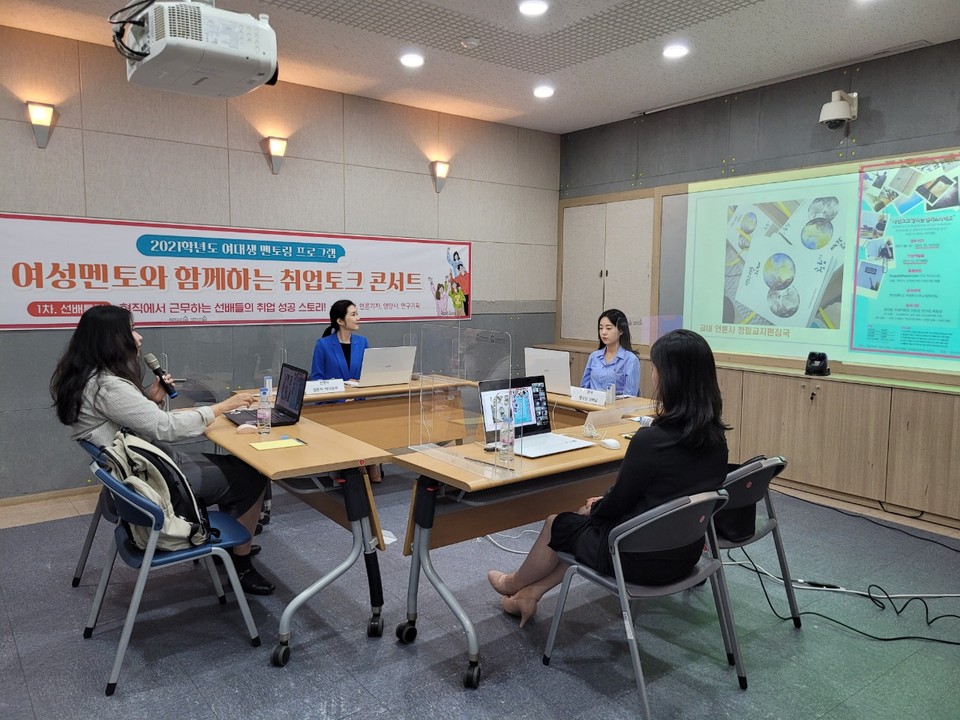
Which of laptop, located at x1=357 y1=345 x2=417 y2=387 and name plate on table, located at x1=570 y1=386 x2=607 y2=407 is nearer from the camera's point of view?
name plate on table, located at x1=570 y1=386 x2=607 y2=407

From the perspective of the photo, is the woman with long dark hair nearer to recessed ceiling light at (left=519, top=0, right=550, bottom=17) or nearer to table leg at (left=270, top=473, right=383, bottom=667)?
table leg at (left=270, top=473, right=383, bottom=667)

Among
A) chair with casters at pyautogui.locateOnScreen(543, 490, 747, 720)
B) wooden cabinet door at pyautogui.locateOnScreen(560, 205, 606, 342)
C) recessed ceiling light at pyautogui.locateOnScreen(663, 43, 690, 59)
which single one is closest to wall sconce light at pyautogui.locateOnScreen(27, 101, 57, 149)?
recessed ceiling light at pyautogui.locateOnScreen(663, 43, 690, 59)

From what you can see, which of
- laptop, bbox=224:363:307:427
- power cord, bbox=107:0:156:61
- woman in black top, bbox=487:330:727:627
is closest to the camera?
woman in black top, bbox=487:330:727:627

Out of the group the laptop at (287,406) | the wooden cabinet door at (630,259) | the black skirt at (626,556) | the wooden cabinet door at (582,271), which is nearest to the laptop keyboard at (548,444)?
the black skirt at (626,556)

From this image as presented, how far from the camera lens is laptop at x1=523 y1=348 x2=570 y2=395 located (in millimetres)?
4406

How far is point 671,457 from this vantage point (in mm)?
2295

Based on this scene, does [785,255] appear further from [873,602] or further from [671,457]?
[671,457]

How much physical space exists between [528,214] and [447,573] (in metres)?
4.53

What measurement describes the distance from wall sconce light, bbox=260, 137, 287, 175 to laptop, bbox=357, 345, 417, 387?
1.85 meters

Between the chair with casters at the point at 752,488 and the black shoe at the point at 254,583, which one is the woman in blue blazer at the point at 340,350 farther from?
the chair with casters at the point at 752,488

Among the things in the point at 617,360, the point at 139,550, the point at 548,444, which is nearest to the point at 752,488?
the point at 548,444

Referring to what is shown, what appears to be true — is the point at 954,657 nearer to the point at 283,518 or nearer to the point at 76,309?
the point at 283,518

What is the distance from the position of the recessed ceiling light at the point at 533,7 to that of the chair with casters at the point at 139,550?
126 inches

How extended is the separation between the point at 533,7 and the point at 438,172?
2.53 m
